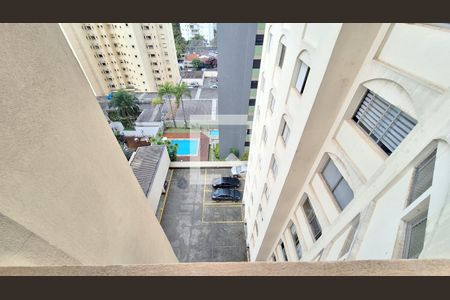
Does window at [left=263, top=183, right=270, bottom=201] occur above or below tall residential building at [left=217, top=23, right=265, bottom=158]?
below

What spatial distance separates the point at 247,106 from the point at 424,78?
50.1ft

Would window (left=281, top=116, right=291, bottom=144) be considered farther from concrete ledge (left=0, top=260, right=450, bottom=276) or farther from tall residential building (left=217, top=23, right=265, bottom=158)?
tall residential building (left=217, top=23, right=265, bottom=158)

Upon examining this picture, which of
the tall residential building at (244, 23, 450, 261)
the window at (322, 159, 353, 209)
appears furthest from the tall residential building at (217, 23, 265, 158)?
the window at (322, 159, 353, 209)

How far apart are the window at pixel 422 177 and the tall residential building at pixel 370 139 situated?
1 cm

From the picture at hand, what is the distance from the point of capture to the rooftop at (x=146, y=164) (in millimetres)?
13680

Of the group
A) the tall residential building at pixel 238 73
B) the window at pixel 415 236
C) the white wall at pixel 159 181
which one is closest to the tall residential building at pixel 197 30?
the tall residential building at pixel 238 73

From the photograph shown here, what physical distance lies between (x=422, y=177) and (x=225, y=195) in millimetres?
13164

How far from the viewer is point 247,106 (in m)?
17.3

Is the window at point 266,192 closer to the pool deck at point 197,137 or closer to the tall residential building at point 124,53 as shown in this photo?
the pool deck at point 197,137

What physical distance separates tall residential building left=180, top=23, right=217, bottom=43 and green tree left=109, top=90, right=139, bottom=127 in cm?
2992

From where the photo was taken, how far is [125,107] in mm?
25188

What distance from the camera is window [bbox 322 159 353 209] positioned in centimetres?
402

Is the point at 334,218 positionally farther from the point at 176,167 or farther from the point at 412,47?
the point at 176,167

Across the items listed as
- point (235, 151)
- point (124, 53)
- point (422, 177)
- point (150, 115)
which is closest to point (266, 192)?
point (422, 177)
